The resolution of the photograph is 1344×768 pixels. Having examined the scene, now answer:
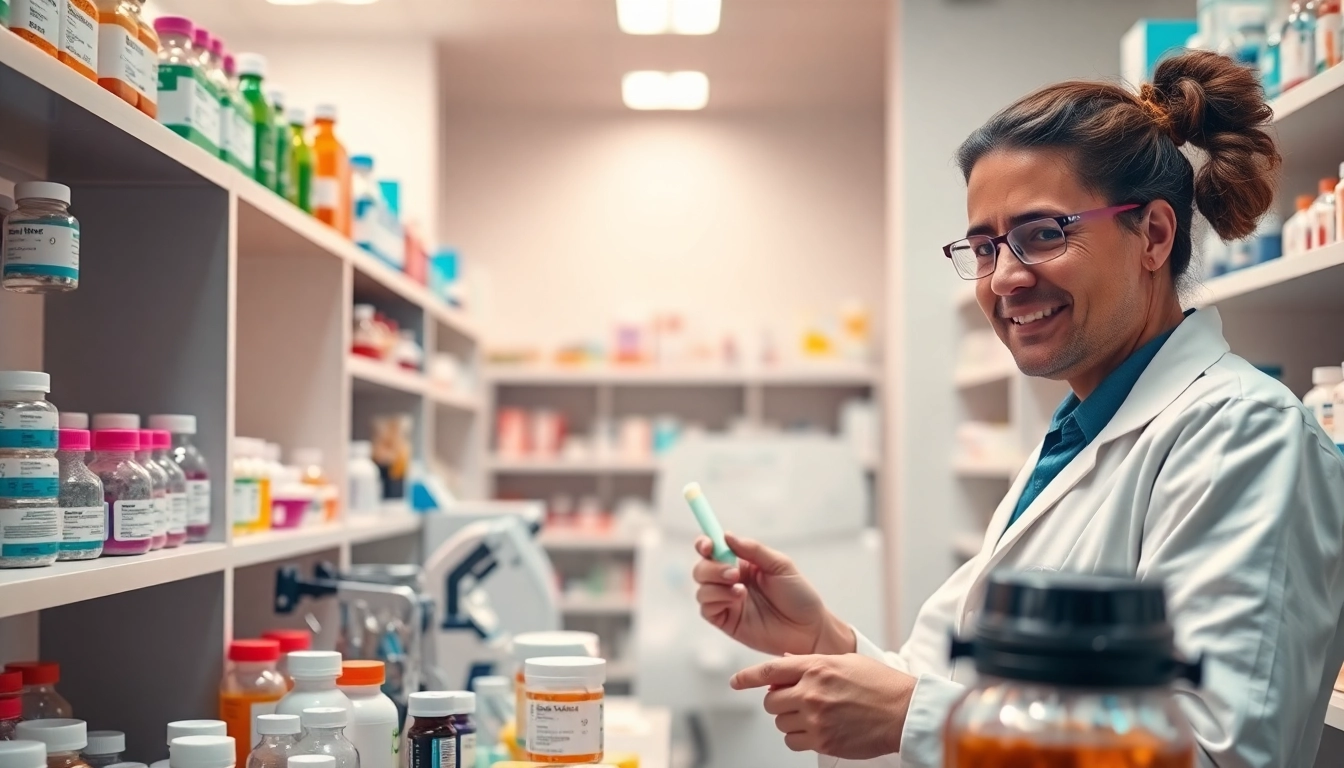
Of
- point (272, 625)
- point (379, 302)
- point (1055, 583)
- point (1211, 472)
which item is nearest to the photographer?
point (1055, 583)

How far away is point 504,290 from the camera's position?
251 inches

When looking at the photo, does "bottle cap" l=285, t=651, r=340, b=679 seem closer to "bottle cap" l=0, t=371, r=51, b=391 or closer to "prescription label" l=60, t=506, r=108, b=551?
"prescription label" l=60, t=506, r=108, b=551

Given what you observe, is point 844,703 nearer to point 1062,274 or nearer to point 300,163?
point 1062,274

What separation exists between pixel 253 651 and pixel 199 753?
16.3 inches

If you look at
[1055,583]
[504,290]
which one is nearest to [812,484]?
[504,290]

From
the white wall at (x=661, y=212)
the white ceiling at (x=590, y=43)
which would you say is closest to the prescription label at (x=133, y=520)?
the white ceiling at (x=590, y=43)

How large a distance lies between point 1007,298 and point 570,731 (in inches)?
34.1

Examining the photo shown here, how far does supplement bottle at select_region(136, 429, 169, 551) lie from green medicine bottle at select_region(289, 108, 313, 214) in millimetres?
915

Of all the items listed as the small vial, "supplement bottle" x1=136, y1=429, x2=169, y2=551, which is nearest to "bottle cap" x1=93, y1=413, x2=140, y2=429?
"supplement bottle" x1=136, y1=429, x2=169, y2=551

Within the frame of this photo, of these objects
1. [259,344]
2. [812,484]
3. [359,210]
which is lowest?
[812,484]

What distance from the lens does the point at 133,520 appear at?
5.08 feet

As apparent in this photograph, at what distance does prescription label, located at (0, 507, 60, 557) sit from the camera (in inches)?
50.9

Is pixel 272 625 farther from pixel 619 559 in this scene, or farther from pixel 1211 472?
pixel 619 559

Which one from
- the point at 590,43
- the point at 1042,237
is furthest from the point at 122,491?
the point at 590,43
